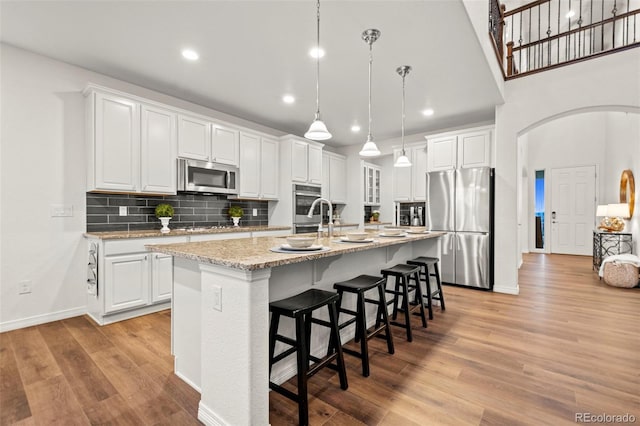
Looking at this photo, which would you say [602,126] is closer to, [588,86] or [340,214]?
[588,86]

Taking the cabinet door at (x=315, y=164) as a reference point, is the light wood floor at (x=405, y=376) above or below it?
below

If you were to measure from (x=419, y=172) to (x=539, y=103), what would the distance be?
211 cm

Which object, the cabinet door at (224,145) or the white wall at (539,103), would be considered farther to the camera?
the cabinet door at (224,145)

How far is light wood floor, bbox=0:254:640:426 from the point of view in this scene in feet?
5.59

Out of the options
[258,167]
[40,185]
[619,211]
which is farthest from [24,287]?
[619,211]

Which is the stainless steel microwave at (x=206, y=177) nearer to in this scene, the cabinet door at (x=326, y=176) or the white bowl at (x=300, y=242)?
the cabinet door at (x=326, y=176)

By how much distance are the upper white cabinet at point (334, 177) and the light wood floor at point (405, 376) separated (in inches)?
138

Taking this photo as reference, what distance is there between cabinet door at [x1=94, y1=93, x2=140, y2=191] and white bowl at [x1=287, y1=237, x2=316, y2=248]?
2.58 metres

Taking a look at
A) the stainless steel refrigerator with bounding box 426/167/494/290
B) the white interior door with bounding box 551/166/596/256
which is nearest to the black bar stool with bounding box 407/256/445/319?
the stainless steel refrigerator with bounding box 426/167/494/290

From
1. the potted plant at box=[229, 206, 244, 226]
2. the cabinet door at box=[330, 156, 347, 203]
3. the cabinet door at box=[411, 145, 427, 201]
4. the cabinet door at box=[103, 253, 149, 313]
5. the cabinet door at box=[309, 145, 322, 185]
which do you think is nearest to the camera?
the cabinet door at box=[103, 253, 149, 313]

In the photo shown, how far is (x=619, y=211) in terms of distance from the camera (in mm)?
5301

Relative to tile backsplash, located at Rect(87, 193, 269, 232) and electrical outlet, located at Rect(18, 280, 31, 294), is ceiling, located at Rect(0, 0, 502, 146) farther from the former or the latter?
electrical outlet, located at Rect(18, 280, 31, 294)

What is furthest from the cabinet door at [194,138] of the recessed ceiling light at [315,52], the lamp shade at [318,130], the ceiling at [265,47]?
the lamp shade at [318,130]

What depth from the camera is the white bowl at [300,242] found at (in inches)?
70.3
